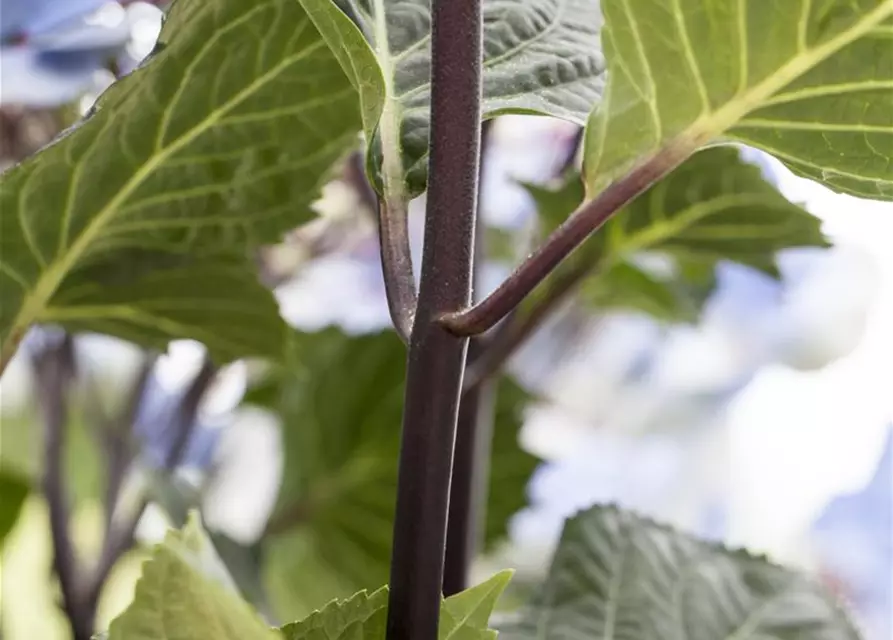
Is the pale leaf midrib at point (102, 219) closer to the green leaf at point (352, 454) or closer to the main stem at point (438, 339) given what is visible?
the main stem at point (438, 339)

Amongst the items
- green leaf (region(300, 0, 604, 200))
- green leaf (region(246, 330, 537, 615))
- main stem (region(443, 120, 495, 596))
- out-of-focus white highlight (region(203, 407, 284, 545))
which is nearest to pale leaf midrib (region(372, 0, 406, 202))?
green leaf (region(300, 0, 604, 200))

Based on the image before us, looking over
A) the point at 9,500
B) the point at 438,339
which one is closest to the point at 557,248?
the point at 438,339

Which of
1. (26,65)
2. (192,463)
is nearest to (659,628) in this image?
(26,65)

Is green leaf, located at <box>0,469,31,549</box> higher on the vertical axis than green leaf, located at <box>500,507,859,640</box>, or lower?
higher

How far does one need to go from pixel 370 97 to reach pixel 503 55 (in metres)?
0.05

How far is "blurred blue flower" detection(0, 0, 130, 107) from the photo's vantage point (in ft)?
1.10

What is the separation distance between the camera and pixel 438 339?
0.17 metres

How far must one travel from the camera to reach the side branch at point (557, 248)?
166 mm

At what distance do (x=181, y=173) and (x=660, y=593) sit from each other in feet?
0.65

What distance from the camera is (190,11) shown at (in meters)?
0.22

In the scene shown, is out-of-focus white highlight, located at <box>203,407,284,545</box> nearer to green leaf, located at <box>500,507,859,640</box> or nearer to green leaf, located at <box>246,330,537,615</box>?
green leaf, located at <box>246,330,537,615</box>

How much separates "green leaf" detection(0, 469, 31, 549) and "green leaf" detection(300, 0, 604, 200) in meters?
0.45

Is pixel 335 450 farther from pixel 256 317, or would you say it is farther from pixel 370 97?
pixel 370 97

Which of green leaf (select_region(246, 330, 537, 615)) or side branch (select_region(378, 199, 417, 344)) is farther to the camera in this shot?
green leaf (select_region(246, 330, 537, 615))
